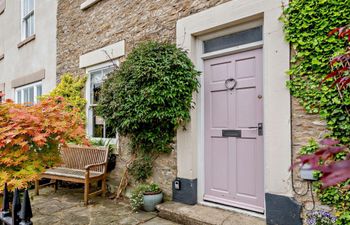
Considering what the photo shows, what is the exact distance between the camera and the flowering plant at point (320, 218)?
2.54m

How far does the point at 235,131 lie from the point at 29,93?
7196 mm

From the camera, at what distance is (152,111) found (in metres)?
3.58

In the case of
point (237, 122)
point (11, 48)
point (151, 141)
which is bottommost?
point (151, 141)

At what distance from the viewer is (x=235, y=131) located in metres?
3.46

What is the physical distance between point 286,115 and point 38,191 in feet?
15.9

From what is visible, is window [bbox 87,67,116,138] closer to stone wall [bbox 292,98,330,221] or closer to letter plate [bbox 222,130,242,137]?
letter plate [bbox 222,130,242,137]

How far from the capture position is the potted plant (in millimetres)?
3807

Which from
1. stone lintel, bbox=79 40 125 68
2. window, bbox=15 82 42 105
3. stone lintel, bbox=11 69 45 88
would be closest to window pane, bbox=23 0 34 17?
stone lintel, bbox=11 69 45 88

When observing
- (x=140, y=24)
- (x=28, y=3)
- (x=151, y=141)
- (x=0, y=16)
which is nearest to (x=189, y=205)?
(x=151, y=141)

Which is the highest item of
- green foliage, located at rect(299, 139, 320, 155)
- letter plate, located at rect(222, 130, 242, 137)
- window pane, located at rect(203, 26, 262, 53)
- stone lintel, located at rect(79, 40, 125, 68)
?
stone lintel, located at rect(79, 40, 125, 68)

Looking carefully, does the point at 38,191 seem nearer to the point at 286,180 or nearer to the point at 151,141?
the point at 151,141

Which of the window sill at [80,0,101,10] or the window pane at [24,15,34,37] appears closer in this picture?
the window sill at [80,0,101,10]

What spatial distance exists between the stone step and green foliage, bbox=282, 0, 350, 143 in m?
1.49

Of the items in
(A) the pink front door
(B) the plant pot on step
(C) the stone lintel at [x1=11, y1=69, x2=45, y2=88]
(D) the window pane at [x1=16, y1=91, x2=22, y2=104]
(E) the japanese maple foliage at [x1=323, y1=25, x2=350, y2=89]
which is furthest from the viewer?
(D) the window pane at [x1=16, y1=91, x2=22, y2=104]
